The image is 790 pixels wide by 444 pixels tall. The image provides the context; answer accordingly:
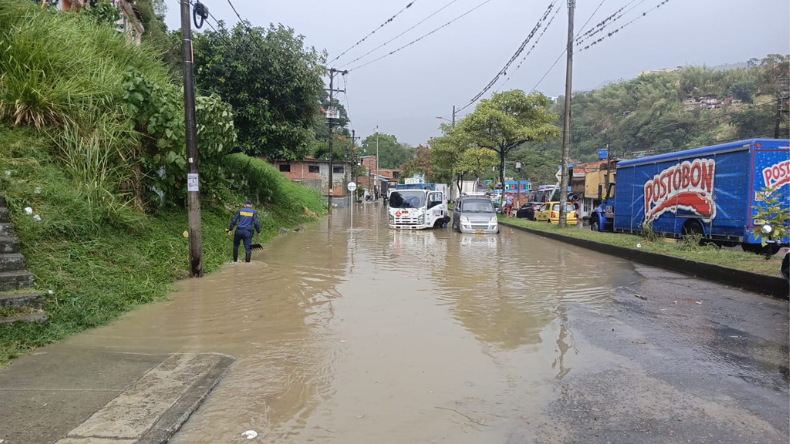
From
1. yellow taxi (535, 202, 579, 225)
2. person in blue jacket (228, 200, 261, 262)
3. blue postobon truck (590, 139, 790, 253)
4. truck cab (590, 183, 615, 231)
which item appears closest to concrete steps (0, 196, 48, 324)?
person in blue jacket (228, 200, 261, 262)

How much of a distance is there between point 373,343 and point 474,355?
1.12m

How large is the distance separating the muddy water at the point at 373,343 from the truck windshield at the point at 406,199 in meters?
11.4

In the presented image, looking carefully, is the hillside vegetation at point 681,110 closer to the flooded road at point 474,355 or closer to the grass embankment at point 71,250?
the flooded road at point 474,355

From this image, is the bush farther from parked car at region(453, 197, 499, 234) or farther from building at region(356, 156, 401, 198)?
building at region(356, 156, 401, 198)

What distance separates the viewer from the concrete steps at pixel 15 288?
4.96 meters

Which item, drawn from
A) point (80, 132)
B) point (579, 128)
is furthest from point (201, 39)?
point (579, 128)

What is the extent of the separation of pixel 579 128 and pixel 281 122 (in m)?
68.3

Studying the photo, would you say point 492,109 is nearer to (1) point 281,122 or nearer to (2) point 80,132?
(1) point 281,122

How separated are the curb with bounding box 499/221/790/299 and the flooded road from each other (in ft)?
1.27

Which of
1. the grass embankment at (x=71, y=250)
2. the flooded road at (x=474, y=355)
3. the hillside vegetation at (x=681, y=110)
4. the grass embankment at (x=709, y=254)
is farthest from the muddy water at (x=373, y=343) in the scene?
the hillside vegetation at (x=681, y=110)

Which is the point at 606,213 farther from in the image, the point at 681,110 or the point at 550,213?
the point at 681,110

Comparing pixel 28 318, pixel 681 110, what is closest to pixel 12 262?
pixel 28 318

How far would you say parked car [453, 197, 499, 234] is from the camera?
20016 mm

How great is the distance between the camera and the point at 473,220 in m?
20.0
